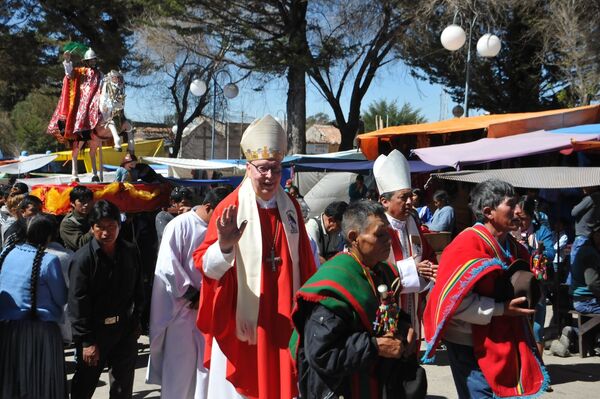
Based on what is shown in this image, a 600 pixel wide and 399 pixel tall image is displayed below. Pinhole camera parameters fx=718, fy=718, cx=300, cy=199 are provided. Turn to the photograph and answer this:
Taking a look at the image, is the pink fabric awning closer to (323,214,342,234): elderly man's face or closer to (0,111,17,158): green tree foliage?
(323,214,342,234): elderly man's face

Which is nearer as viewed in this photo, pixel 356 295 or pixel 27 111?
pixel 356 295

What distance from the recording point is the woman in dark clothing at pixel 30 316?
16.2ft

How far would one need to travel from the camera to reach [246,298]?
4.49 meters

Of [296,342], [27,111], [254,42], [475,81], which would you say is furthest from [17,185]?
[27,111]

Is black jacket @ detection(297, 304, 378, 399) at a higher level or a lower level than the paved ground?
higher

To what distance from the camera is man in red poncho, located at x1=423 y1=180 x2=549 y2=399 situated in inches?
154

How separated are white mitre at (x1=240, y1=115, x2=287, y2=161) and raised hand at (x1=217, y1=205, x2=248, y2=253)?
2.45 feet

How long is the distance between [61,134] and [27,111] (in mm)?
33841

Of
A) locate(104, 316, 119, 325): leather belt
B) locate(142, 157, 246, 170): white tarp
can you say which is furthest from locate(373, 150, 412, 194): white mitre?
locate(142, 157, 246, 170): white tarp

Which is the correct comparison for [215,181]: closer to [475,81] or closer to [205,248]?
[205,248]

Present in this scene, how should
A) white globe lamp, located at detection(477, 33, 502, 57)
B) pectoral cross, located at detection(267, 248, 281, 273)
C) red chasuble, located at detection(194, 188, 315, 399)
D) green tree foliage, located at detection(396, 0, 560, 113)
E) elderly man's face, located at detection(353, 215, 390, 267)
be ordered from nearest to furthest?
elderly man's face, located at detection(353, 215, 390, 267)
red chasuble, located at detection(194, 188, 315, 399)
pectoral cross, located at detection(267, 248, 281, 273)
white globe lamp, located at detection(477, 33, 502, 57)
green tree foliage, located at detection(396, 0, 560, 113)

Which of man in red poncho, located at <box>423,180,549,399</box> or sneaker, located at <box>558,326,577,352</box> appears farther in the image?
sneaker, located at <box>558,326,577,352</box>

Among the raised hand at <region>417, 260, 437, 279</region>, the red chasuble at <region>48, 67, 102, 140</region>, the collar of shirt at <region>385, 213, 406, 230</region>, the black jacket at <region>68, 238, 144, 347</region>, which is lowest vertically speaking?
the black jacket at <region>68, 238, 144, 347</region>

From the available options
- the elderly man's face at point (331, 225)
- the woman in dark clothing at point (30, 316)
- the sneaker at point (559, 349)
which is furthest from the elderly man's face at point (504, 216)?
the sneaker at point (559, 349)
